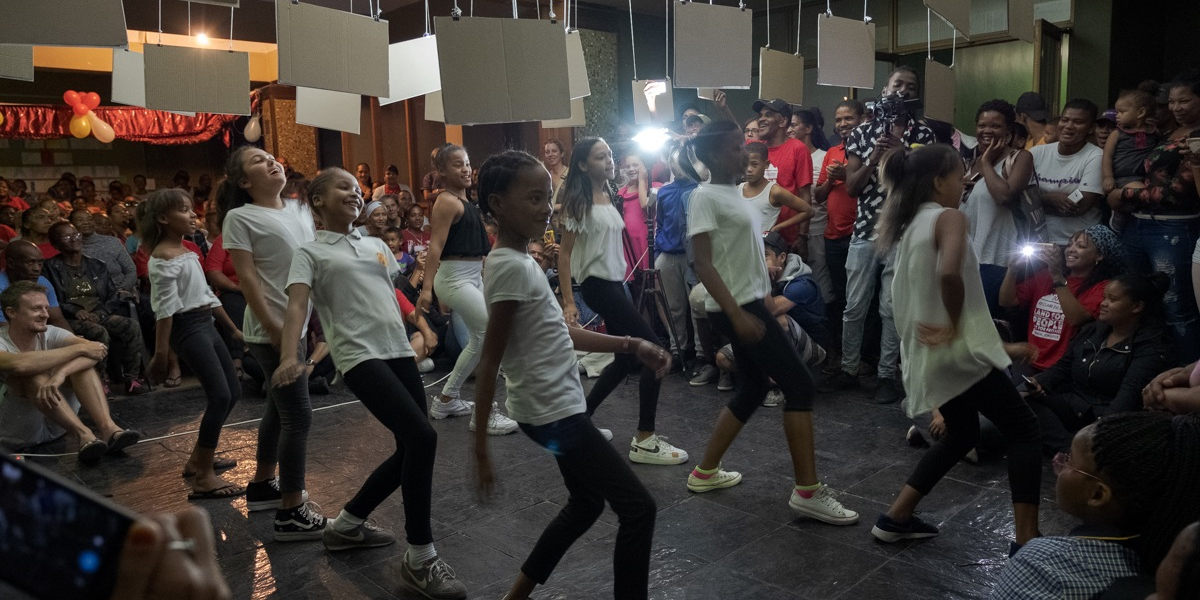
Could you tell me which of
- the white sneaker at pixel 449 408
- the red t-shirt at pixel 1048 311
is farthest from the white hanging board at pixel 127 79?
the red t-shirt at pixel 1048 311

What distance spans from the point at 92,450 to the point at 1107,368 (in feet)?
16.0

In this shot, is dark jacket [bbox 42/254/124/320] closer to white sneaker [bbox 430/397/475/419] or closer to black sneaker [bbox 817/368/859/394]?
white sneaker [bbox 430/397/475/419]

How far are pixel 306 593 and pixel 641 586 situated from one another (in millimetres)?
1299

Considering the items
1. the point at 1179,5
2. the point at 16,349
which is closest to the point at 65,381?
the point at 16,349

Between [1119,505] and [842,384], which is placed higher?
[1119,505]

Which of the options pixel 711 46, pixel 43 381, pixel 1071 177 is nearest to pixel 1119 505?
pixel 711 46

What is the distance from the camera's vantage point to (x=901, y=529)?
3066mm

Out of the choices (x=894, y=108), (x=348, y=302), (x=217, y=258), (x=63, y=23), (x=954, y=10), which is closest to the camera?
(x=63, y=23)

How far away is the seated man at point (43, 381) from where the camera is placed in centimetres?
441

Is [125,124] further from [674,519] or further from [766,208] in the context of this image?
[674,519]

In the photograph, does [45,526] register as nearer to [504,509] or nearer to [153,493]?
[504,509]

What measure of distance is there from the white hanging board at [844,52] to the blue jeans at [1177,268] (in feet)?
5.48

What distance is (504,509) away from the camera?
11.8ft

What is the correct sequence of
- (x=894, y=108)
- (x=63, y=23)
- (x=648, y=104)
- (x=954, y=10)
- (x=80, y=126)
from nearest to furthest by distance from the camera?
(x=63, y=23) → (x=954, y=10) → (x=648, y=104) → (x=894, y=108) → (x=80, y=126)
